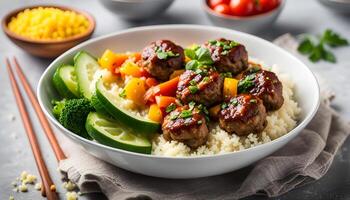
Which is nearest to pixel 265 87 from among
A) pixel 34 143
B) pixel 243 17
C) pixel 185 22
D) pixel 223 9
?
pixel 34 143

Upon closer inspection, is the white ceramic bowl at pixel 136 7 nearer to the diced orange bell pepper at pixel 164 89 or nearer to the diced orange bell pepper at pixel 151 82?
the diced orange bell pepper at pixel 151 82

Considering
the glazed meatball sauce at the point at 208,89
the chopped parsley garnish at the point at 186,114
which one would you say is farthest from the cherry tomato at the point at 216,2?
the chopped parsley garnish at the point at 186,114

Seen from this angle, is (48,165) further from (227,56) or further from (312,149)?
(312,149)

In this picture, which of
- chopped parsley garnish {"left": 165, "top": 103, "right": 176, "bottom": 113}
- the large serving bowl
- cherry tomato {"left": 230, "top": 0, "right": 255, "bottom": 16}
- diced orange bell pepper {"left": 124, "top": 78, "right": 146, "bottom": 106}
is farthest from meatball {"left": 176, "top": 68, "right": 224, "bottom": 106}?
cherry tomato {"left": 230, "top": 0, "right": 255, "bottom": 16}

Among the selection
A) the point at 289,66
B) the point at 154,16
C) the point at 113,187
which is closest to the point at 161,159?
the point at 113,187

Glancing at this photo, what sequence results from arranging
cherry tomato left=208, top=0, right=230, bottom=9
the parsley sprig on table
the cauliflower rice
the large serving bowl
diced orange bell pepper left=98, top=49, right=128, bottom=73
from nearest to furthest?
the large serving bowl, the cauliflower rice, diced orange bell pepper left=98, top=49, right=128, bottom=73, the parsley sprig on table, cherry tomato left=208, top=0, right=230, bottom=9

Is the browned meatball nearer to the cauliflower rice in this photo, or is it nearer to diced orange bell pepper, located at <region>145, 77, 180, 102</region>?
the cauliflower rice

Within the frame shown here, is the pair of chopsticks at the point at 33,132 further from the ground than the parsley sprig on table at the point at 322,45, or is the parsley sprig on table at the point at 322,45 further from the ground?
the pair of chopsticks at the point at 33,132
